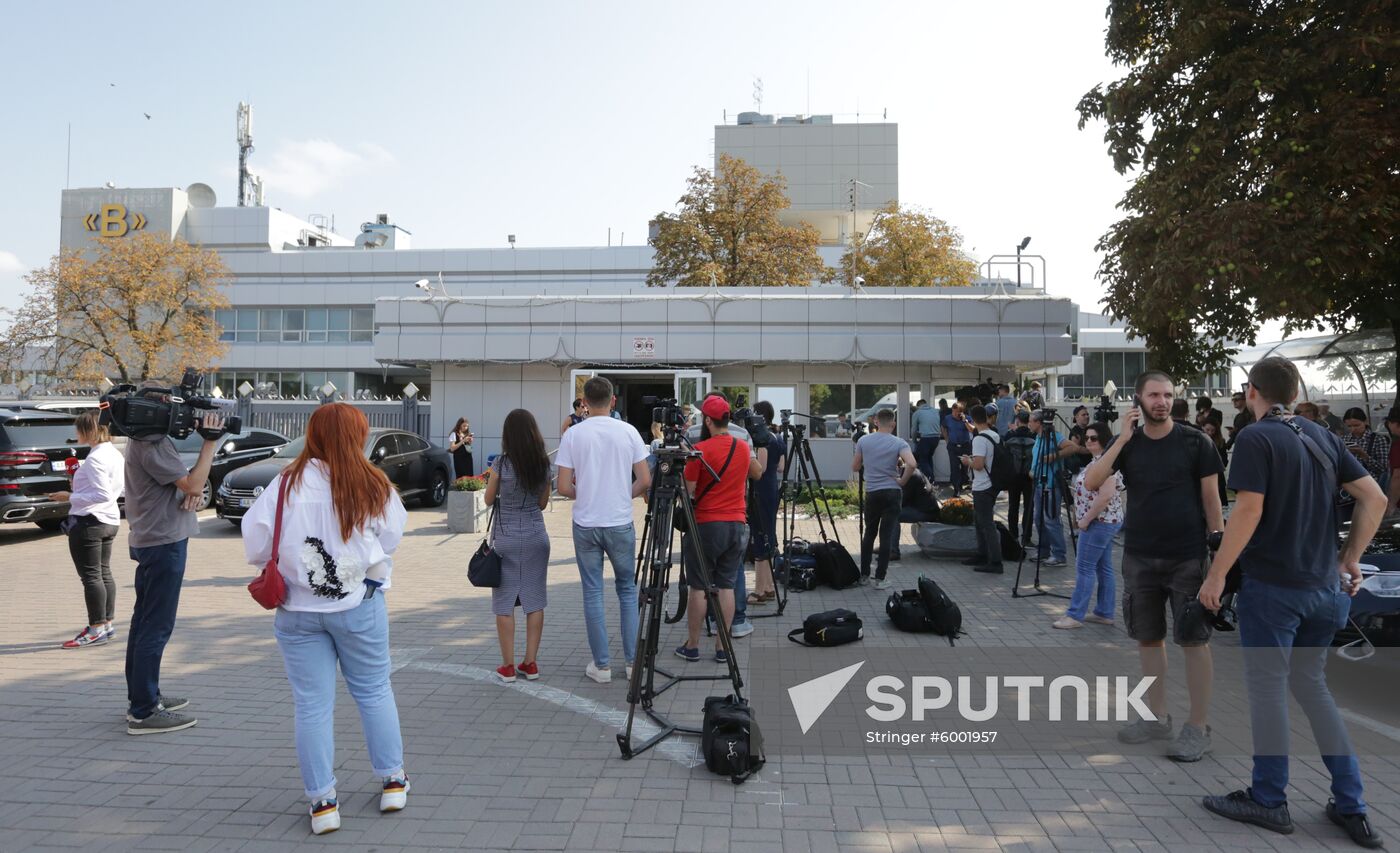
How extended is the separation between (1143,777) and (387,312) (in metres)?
19.6

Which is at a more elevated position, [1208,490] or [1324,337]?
[1324,337]

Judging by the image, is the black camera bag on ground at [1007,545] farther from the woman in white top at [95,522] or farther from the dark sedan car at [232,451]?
the dark sedan car at [232,451]

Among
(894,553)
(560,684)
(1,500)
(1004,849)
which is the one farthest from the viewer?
(1,500)

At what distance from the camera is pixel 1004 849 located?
3562 millimetres

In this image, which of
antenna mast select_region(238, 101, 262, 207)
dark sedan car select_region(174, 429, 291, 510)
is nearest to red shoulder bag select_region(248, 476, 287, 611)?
dark sedan car select_region(174, 429, 291, 510)

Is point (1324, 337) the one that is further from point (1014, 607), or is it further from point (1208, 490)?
point (1208, 490)

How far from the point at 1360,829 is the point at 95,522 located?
792 centimetres

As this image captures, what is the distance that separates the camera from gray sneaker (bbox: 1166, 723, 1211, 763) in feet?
14.6

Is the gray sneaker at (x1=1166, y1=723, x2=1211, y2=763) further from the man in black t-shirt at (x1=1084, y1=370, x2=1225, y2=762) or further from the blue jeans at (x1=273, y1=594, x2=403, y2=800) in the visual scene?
the blue jeans at (x1=273, y1=594, x2=403, y2=800)

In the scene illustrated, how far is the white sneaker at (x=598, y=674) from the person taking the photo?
580cm

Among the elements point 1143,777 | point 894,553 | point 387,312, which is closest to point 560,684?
point 1143,777

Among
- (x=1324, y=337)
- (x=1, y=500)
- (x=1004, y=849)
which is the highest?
(x=1324, y=337)

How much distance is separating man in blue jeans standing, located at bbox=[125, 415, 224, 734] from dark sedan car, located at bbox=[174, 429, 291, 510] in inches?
437

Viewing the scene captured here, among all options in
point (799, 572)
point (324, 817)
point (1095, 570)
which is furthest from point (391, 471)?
point (324, 817)
